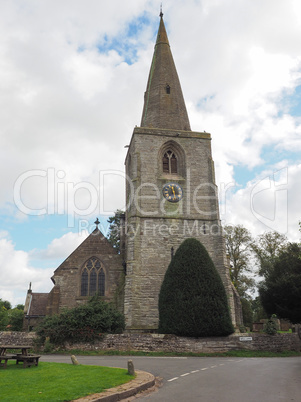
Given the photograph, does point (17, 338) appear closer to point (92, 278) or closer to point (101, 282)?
point (92, 278)

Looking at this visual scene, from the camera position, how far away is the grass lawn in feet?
22.8

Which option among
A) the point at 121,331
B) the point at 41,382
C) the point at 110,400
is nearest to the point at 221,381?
the point at 110,400

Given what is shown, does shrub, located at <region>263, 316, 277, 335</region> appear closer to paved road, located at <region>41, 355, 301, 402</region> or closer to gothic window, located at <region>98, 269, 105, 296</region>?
paved road, located at <region>41, 355, 301, 402</region>

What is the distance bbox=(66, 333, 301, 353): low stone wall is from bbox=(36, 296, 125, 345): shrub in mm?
456

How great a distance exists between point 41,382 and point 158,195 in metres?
19.0

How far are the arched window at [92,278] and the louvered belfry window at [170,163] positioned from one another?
896 cm

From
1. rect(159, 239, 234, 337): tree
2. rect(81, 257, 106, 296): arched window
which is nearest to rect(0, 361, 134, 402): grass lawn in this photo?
rect(159, 239, 234, 337): tree

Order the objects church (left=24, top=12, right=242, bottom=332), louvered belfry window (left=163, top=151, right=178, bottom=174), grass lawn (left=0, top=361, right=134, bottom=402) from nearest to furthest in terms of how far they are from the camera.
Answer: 1. grass lawn (left=0, top=361, right=134, bottom=402)
2. church (left=24, top=12, right=242, bottom=332)
3. louvered belfry window (left=163, top=151, right=178, bottom=174)

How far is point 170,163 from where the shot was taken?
28531 mm

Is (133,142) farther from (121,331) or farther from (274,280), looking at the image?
(274,280)

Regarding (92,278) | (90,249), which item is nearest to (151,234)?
(90,249)

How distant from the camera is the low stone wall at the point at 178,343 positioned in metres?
17.9

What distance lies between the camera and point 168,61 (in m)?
33.8

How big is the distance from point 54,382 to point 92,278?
1784 cm
